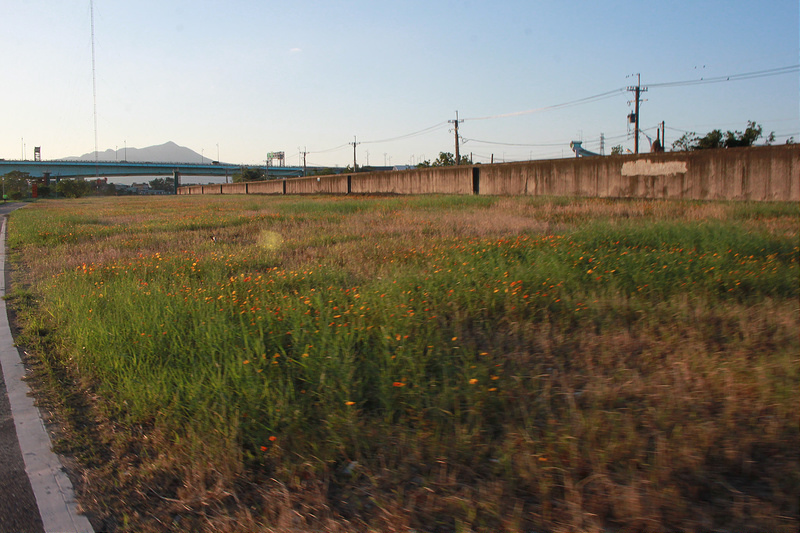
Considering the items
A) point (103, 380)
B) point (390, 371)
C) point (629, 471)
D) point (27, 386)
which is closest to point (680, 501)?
point (629, 471)

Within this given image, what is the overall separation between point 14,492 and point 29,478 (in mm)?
127

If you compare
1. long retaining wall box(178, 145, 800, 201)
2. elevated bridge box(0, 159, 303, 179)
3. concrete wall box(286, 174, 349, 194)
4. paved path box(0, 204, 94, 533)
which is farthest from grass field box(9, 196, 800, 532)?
elevated bridge box(0, 159, 303, 179)

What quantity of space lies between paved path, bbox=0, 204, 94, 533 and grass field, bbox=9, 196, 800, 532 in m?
0.14

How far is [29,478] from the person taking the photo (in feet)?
10.5

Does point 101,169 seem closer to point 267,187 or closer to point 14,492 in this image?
point 267,187

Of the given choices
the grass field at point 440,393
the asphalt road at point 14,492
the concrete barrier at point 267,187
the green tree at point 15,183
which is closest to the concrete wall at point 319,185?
the concrete barrier at point 267,187

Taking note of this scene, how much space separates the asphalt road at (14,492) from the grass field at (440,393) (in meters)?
0.27

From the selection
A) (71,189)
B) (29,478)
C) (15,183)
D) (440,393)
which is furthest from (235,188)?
(440,393)

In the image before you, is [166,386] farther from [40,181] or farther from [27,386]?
[40,181]

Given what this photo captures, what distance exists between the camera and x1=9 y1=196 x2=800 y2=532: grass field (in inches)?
108

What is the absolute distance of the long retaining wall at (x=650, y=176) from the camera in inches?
599

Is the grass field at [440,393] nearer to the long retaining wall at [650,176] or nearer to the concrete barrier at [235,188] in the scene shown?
the long retaining wall at [650,176]

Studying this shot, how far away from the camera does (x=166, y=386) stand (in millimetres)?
3977

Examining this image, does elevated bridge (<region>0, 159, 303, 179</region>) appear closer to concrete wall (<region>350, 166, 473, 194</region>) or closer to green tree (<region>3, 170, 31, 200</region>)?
green tree (<region>3, 170, 31, 200</region>)
